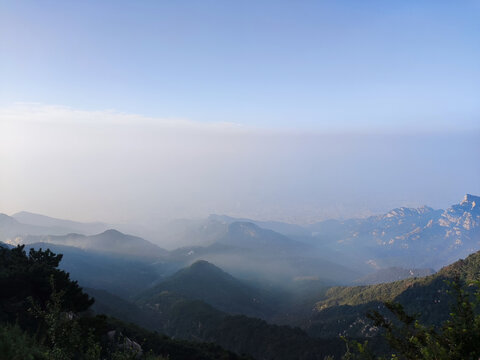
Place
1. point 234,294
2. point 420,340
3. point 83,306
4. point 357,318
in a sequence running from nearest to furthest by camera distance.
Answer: point 420,340
point 83,306
point 357,318
point 234,294

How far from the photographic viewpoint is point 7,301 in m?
30.8

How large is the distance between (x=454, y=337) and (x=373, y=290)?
571 feet

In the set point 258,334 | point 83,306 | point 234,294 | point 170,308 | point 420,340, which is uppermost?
A: point 420,340

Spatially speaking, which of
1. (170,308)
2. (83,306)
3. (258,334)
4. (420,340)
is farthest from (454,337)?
(170,308)

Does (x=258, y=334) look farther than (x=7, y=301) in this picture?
Yes

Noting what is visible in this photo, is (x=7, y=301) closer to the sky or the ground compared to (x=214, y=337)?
closer to the sky

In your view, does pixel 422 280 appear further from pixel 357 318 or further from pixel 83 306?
pixel 83 306

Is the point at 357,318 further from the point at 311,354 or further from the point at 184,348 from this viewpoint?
the point at 184,348

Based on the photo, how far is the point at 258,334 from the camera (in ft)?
342

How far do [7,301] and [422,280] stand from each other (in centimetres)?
16302

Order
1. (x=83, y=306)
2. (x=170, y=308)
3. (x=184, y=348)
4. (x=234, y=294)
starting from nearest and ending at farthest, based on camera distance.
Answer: (x=83, y=306) → (x=184, y=348) → (x=170, y=308) → (x=234, y=294)

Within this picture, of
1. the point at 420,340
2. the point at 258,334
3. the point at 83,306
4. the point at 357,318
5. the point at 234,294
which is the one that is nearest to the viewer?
the point at 420,340

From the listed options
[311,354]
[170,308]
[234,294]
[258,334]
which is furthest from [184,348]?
[234,294]

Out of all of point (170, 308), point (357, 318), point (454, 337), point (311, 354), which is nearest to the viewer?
point (454, 337)
